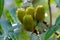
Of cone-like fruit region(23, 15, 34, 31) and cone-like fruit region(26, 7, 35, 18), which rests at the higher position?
cone-like fruit region(26, 7, 35, 18)

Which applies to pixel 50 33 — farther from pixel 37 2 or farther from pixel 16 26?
pixel 37 2

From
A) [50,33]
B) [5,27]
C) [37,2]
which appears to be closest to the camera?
[50,33]

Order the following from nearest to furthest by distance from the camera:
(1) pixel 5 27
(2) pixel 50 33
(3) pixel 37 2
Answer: (2) pixel 50 33, (1) pixel 5 27, (3) pixel 37 2

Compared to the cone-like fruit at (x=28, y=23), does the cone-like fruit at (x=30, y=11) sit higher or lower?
higher

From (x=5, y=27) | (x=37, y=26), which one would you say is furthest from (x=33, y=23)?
(x=5, y=27)
